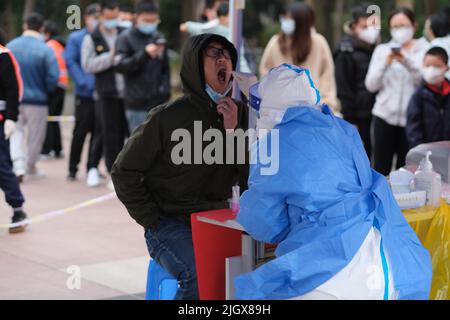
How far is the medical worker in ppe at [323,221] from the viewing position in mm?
3783

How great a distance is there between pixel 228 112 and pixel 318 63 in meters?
3.89

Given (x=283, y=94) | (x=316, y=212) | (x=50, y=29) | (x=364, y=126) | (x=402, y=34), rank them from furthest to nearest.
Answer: (x=50, y=29), (x=364, y=126), (x=402, y=34), (x=283, y=94), (x=316, y=212)

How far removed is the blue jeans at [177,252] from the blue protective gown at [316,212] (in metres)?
0.57

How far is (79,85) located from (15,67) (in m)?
3.22

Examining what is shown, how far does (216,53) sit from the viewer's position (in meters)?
4.75

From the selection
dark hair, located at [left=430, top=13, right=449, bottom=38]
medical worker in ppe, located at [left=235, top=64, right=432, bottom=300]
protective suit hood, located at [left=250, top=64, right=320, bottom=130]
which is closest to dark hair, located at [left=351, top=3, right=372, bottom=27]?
dark hair, located at [left=430, top=13, right=449, bottom=38]

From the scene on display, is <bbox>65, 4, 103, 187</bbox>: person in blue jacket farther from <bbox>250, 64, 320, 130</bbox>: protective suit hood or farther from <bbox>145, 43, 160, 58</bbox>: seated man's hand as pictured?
<bbox>250, 64, 320, 130</bbox>: protective suit hood

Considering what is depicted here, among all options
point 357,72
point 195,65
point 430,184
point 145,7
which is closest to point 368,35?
point 357,72

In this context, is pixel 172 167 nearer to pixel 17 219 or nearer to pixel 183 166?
pixel 183 166

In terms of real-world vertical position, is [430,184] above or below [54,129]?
above

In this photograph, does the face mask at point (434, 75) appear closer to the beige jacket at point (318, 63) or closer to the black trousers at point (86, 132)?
the beige jacket at point (318, 63)

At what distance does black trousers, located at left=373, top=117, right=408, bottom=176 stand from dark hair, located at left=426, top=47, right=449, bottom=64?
1.07 meters

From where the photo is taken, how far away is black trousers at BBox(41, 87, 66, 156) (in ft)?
40.5
